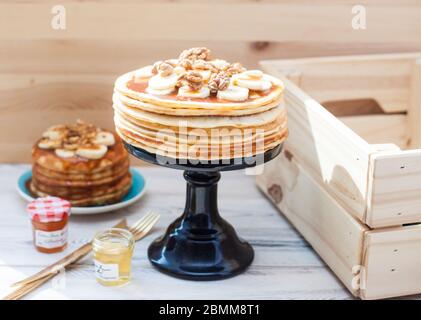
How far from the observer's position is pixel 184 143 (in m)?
1.10

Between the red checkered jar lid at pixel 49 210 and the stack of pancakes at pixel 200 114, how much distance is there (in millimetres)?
178

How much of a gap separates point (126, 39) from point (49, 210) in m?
0.44

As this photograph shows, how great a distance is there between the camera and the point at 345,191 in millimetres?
1169

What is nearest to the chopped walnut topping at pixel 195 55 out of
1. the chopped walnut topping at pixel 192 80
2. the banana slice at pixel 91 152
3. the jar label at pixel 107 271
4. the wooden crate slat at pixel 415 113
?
the chopped walnut topping at pixel 192 80

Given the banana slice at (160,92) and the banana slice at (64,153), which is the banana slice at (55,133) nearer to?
the banana slice at (64,153)

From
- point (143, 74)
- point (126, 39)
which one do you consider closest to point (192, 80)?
point (143, 74)

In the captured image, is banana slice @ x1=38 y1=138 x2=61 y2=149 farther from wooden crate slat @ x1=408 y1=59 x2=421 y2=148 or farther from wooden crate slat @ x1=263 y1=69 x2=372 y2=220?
wooden crate slat @ x1=408 y1=59 x2=421 y2=148

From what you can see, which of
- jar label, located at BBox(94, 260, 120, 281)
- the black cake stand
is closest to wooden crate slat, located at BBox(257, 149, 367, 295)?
the black cake stand

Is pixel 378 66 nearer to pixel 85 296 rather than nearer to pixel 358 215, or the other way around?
pixel 358 215

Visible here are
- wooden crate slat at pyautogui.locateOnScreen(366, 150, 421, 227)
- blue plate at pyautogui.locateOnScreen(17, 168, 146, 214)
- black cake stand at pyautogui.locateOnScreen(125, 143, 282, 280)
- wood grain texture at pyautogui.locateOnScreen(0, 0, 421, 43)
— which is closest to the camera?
wooden crate slat at pyautogui.locateOnScreen(366, 150, 421, 227)

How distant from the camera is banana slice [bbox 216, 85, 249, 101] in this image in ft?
3.69

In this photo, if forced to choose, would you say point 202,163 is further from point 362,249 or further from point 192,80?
point 362,249

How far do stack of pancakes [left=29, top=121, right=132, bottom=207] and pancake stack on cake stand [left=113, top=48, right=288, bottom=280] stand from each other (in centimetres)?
19

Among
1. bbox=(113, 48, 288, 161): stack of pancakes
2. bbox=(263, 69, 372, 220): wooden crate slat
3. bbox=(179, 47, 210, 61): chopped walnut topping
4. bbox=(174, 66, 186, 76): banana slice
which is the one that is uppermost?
bbox=(179, 47, 210, 61): chopped walnut topping
